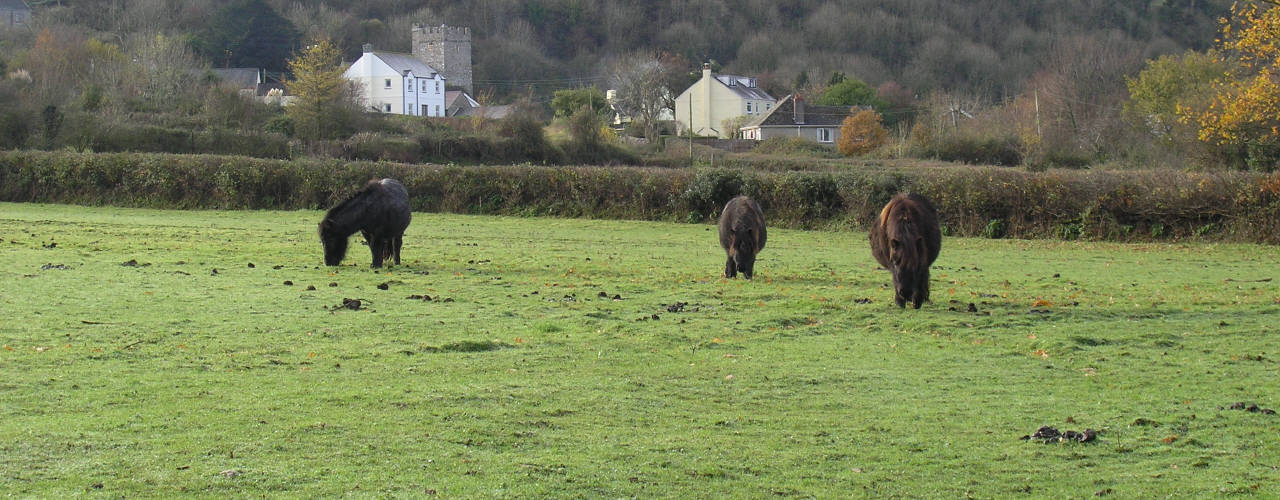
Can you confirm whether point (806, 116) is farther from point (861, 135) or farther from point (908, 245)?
point (908, 245)

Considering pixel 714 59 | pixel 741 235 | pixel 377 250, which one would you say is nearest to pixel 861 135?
pixel 714 59

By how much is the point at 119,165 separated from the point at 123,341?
3423 centimetres

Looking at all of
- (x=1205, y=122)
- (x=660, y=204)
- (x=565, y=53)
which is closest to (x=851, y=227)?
(x=660, y=204)

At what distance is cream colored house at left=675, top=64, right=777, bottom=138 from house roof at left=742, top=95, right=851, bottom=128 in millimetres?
9543

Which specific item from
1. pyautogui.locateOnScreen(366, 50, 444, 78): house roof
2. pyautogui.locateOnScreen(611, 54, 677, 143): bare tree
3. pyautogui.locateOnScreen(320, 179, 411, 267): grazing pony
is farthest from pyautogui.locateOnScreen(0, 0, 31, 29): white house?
pyautogui.locateOnScreen(320, 179, 411, 267): grazing pony

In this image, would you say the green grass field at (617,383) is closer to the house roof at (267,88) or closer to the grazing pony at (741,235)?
the grazing pony at (741,235)

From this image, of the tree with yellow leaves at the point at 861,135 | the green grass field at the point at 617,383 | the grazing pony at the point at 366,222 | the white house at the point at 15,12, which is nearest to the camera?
the green grass field at the point at 617,383

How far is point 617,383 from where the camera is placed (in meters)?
9.79

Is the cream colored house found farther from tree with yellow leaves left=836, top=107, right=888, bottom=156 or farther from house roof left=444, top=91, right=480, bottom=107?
house roof left=444, top=91, right=480, bottom=107

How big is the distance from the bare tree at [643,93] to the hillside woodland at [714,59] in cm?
883

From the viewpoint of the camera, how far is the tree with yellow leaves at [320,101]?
65875 mm

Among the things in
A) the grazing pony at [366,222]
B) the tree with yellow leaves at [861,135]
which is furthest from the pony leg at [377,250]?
the tree with yellow leaves at [861,135]

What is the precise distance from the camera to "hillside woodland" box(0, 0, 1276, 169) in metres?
59.3

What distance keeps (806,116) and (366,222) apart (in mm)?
75434
